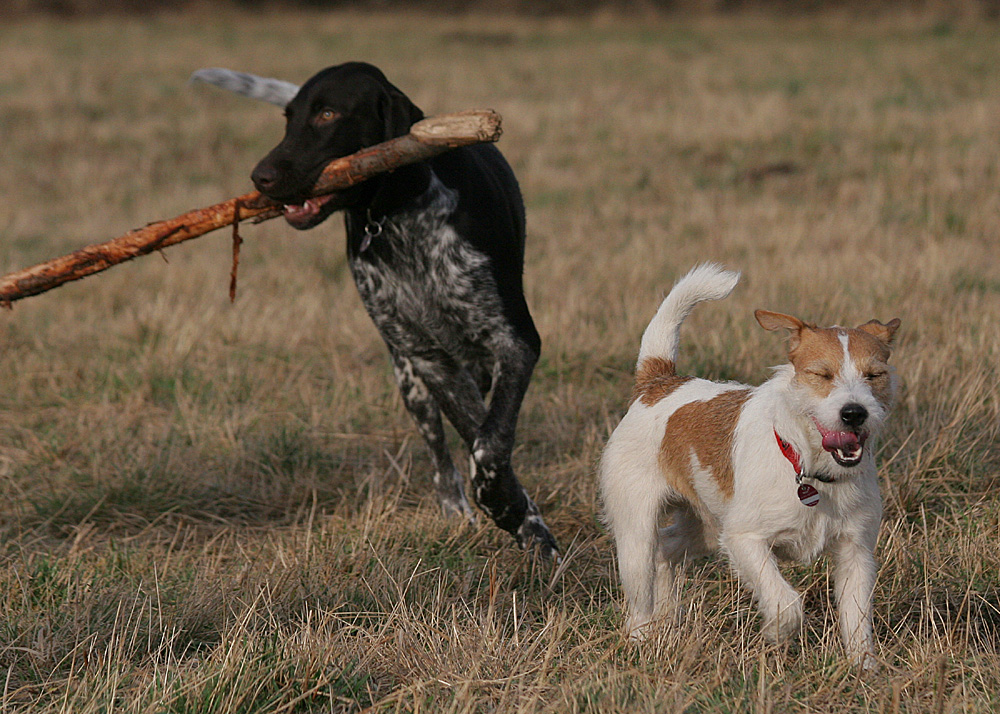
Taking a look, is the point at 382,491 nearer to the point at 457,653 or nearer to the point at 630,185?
the point at 457,653

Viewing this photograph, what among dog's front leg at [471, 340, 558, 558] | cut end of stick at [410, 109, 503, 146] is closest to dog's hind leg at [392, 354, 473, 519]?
dog's front leg at [471, 340, 558, 558]

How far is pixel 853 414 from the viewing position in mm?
2738

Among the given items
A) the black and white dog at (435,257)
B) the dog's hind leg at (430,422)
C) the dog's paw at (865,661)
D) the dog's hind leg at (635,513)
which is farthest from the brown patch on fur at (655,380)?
the dog's hind leg at (430,422)

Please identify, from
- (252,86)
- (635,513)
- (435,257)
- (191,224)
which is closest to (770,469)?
(635,513)

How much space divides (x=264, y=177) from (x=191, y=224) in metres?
0.32

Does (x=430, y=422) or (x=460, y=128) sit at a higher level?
(x=460, y=128)

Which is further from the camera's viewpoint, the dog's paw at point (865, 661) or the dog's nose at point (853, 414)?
the dog's paw at point (865, 661)

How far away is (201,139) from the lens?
12547 mm

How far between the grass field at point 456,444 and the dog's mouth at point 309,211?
101 centimetres

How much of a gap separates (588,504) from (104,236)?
616 centimetres

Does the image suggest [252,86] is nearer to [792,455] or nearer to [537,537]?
[537,537]

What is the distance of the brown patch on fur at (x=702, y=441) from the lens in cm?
319

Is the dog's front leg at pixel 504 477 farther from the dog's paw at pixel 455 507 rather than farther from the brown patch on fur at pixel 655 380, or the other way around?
the brown patch on fur at pixel 655 380

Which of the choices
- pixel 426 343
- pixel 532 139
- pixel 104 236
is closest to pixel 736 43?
pixel 532 139
